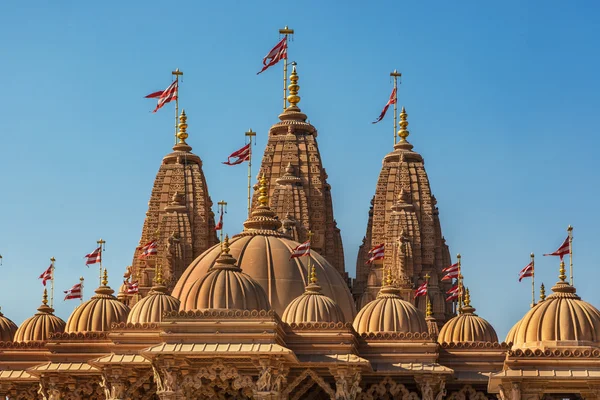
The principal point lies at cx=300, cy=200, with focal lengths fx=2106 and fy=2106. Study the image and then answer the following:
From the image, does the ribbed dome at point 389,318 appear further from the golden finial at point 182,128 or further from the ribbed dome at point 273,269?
the golden finial at point 182,128

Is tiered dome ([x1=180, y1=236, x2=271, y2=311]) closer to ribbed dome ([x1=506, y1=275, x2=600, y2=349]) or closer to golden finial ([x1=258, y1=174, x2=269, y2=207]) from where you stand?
ribbed dome ([x1=506, y1=275, x2=600, y2=349])

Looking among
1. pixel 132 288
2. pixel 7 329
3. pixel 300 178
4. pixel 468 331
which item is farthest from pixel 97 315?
pixel 300 178

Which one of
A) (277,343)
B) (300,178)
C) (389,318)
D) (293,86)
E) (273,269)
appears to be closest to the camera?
(277,343)

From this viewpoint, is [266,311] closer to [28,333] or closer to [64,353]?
[64,353]

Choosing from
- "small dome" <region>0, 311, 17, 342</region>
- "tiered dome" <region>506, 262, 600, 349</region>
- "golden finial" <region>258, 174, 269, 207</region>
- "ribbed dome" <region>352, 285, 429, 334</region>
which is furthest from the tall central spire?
"tiered dome" <region>506, 262, 600, 349</region>

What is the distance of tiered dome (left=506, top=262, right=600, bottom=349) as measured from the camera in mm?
76375

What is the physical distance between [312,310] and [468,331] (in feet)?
24.7

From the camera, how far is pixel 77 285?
9488cm

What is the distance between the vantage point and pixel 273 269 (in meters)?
85.1

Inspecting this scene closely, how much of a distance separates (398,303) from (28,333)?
16.4 metres

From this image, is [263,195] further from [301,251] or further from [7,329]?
[7,329]

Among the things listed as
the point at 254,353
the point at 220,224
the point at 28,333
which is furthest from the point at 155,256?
the point at 254,353

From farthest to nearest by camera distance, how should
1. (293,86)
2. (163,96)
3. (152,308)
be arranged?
(293,86) → (163,96) → (152,308)

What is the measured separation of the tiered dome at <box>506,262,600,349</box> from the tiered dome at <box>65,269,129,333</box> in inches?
681
